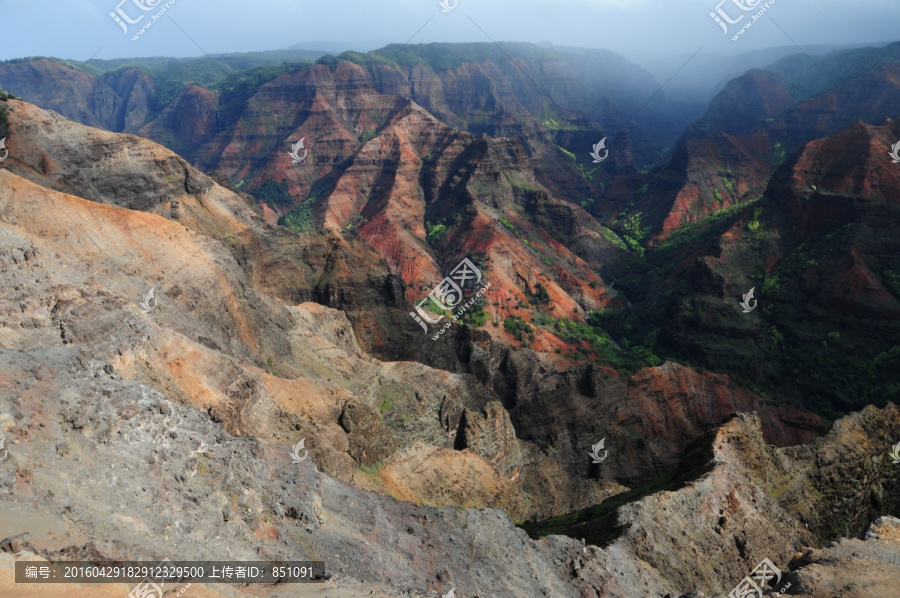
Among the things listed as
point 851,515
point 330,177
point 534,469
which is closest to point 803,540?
point 851,515

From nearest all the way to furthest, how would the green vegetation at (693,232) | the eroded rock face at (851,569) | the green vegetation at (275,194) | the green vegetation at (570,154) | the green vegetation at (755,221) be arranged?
the eroded rock face at (851,569), the green vegetation at (755,221), the green vegetation at (693,232), the green vegetation at (275,194), the green vegetation at (570,154)

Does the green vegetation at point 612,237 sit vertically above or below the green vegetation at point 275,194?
below

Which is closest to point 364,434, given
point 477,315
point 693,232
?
point 477,315

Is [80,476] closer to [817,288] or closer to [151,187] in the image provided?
[151,187]

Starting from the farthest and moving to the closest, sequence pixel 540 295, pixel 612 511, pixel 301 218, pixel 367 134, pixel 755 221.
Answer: pixel 367 134 < pixel 301 218 < pixel 540 295 < pixel 755 221 < pixel 612 511

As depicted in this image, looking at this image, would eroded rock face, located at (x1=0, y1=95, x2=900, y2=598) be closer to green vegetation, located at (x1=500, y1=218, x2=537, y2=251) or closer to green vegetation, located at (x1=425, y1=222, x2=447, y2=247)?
green vegetation, located at (x1=500, y1=218, x2=537, y2=251)

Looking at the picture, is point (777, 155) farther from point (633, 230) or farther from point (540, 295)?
point (540, 295)

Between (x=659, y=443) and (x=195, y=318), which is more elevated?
(x=195, y=318)

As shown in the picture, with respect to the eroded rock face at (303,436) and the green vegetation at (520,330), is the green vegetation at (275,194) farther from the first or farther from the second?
the eroded rock face at (303,436)

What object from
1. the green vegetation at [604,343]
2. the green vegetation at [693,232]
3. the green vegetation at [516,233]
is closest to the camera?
the green vegetation at [604,343]

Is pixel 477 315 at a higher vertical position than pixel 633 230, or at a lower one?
lower

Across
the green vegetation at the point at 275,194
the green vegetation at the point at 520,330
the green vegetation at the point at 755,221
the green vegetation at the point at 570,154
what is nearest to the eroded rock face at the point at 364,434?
the green vegetation at the point at 520,330
